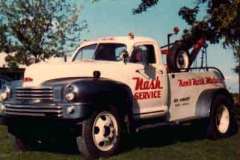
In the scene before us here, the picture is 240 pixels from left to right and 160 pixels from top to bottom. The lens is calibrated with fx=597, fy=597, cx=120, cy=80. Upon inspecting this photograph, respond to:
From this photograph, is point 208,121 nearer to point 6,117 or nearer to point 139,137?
point 139,137

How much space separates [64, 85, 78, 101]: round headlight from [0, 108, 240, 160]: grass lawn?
1090 millimetres

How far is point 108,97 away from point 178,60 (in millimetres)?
2803

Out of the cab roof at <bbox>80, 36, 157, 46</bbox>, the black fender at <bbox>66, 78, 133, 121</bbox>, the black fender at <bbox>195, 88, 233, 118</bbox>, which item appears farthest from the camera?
the black fender at <bbox>195, 88, 233, 118</bbox>

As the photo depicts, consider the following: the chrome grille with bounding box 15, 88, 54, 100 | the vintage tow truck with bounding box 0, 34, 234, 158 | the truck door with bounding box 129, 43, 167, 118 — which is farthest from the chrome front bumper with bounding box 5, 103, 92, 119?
the truck door with bounding box 129, 43, 167, 118

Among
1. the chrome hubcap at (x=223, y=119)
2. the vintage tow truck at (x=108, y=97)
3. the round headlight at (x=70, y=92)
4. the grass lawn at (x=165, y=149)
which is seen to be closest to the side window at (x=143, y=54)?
the vintage tow truck at (x=108, y=97)

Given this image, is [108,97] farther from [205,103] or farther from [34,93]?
[205,103]

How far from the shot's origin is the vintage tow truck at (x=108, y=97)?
9.85m

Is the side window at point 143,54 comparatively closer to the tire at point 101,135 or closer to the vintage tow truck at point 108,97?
the vintage tow truck at point 108,97

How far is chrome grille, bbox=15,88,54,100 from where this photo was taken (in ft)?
32.8

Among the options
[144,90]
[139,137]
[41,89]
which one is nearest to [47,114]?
[41,89]

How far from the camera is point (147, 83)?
11250 millimetres

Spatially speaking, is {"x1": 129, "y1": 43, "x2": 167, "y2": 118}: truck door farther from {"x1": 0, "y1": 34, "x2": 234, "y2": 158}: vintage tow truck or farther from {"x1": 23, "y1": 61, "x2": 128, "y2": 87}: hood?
{"x1": 23, "y1": 61, "x2": 128, "y2": 87}: hood

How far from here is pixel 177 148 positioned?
11.1 metres

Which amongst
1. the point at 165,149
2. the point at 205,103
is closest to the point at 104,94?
the point at 165,149
